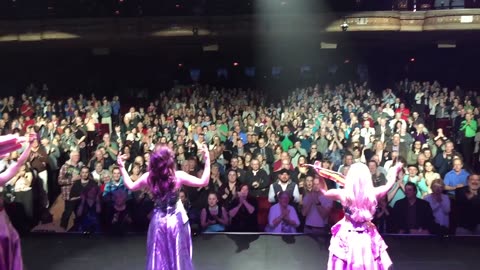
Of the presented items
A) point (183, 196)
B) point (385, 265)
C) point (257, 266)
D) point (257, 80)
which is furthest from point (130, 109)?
point (385, 265)

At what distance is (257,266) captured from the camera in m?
4.84

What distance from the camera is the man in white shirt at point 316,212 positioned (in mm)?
5727

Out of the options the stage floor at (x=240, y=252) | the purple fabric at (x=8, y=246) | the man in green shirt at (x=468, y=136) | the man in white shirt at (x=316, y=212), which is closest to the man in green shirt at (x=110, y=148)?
the stage floor at (x=240, y=252)

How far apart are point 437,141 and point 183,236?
487 centimetres

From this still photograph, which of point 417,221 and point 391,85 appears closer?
point 417,221

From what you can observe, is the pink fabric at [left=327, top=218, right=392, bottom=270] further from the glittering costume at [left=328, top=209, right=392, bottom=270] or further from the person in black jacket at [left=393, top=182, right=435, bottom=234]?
the person in black jacket at [left=393, top=182, right=435, bottom=234]

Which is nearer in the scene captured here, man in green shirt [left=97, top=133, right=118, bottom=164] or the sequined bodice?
the sequined bodice

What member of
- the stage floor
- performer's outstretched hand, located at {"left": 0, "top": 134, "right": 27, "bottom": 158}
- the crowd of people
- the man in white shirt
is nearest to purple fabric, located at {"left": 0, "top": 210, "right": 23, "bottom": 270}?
performer's outstretched hand, located at {"left": 0, "top": 134, "right": 27, "bottom": 158}

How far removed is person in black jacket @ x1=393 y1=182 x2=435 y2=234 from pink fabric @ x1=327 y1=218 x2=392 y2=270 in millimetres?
2399

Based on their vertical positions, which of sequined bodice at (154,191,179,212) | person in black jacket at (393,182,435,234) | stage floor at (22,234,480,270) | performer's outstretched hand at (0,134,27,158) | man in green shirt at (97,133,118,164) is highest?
performer's outstretched hand at (0,134,27,158)

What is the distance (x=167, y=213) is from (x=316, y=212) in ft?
8.79

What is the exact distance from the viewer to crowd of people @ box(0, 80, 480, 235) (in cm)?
580

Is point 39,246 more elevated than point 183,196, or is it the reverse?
point 183,196

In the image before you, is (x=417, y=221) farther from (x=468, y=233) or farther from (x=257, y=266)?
(x=257, y=266)
